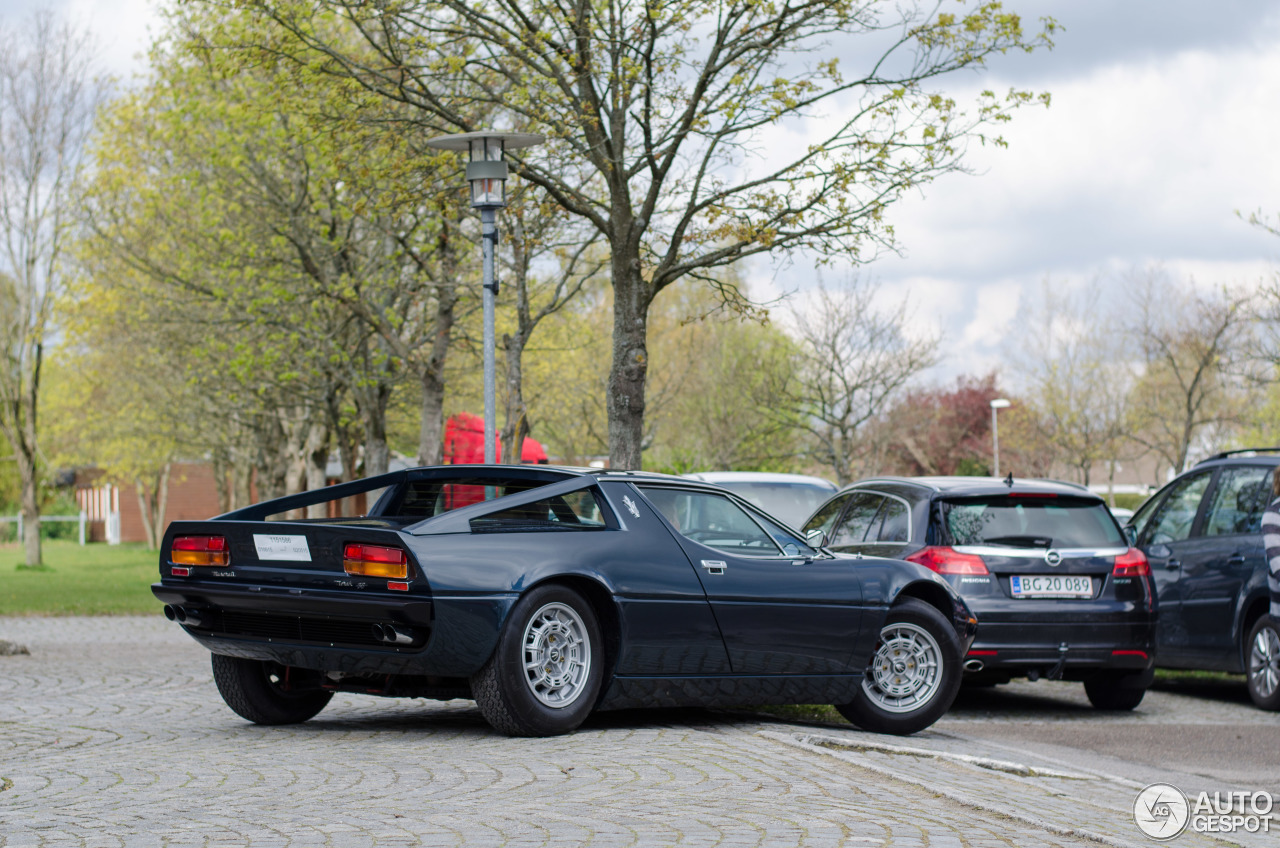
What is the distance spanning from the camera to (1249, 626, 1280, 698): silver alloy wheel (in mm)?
10734

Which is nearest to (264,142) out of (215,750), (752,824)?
(215,750)

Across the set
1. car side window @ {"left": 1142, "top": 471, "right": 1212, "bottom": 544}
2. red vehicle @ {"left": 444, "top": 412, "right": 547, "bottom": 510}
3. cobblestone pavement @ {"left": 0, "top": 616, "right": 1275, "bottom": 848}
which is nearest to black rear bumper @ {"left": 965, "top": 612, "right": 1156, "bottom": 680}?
cobblestone pavement @ {"left": 0, "top": 616, "right": 1275, "bottom": 848}

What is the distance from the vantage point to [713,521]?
8.02 meters

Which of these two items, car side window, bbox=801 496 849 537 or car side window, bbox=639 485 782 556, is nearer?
car side window, bbox=639 485 782 556

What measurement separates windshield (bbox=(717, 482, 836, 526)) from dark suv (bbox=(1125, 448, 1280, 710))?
138 inches

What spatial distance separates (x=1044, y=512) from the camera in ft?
33.9

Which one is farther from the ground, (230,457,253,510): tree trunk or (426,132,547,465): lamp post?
(426,132,547,465): lamp post

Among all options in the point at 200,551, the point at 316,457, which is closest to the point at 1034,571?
the point at 200,551

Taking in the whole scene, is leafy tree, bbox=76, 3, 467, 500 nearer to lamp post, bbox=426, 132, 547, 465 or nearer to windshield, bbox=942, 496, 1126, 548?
lamp post, bbox=426, 132, 547, 465

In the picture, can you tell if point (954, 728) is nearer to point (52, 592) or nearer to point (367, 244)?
point (367, 244)

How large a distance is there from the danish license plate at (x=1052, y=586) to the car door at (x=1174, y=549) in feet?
6.11

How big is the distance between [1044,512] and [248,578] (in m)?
5.70

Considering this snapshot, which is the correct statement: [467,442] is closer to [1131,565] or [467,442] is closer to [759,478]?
[759,478]

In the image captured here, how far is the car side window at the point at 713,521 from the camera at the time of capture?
7.86 metres
